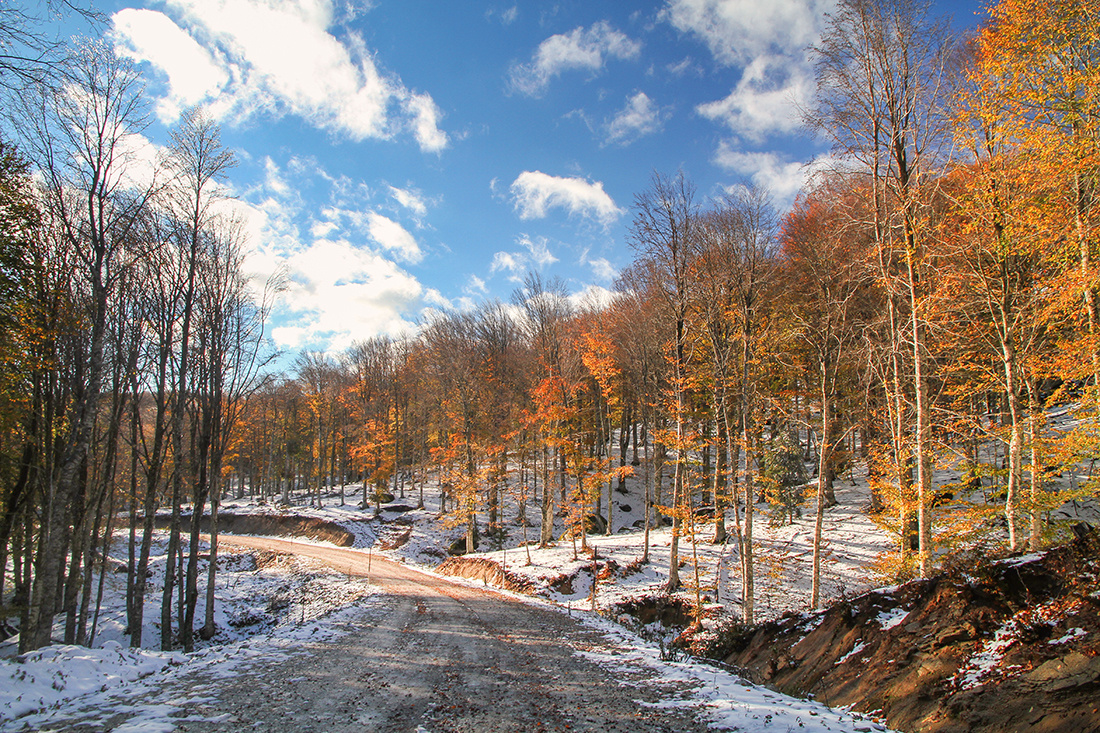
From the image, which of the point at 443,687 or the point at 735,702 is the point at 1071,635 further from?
the point at 443,687

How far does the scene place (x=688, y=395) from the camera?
24500mm

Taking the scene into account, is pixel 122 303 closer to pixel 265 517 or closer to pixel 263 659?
pixel 263 659

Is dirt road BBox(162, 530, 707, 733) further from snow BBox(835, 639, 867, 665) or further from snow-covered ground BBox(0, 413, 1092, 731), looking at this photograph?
snow BBox(835, 639, 867, 665)

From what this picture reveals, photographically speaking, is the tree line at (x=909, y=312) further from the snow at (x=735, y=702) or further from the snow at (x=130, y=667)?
the snow at (x=130, y=667)

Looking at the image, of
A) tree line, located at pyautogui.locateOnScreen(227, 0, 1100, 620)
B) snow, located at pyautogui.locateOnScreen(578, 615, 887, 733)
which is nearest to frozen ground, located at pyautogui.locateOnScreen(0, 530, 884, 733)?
snow, located at pyautogui.locateOnScreen(578, 615, 887, 733)

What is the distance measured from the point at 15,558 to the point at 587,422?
1037 inches

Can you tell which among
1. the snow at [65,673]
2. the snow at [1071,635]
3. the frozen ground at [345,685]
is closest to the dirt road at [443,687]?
the frozen ground at [345,685]

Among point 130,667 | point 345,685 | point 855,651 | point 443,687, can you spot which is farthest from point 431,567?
point 855,651

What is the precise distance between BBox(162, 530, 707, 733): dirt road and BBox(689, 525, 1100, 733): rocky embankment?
2.49 meters

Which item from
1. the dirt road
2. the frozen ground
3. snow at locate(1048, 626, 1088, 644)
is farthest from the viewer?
the dirt road

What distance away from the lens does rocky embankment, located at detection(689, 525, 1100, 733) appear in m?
4.44

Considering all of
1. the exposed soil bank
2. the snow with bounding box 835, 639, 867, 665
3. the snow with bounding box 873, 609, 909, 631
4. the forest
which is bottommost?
the exposed soil bank

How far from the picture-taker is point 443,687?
732 centimetres

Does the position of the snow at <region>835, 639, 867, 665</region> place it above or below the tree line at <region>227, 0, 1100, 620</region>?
below
